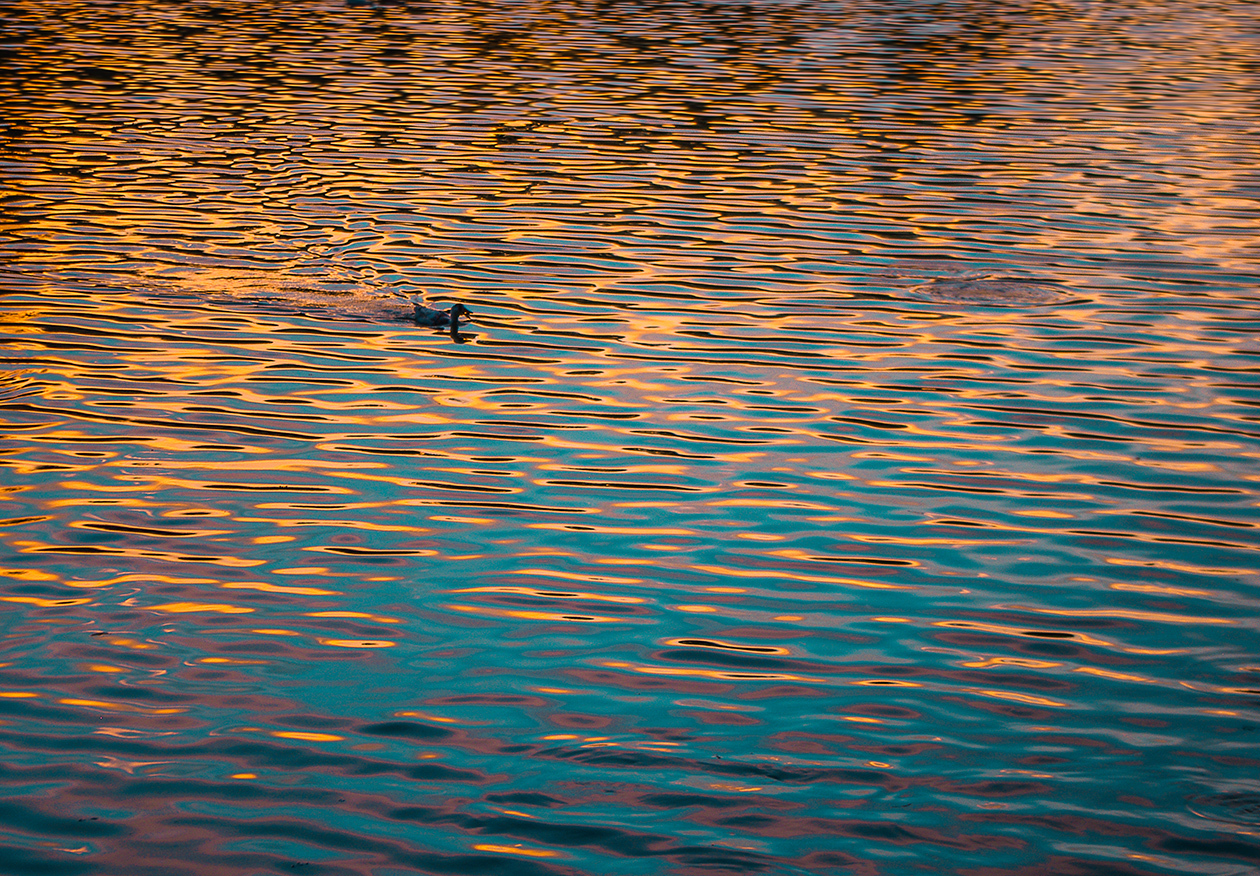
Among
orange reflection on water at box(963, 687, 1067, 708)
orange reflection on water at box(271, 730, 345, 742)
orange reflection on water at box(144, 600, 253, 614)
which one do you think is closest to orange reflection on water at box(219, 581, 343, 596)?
orange reflection on water at box(144, 600, 253, 614)

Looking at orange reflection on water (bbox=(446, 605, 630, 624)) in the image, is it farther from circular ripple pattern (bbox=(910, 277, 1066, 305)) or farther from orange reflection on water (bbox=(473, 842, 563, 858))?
circular ripple pattern (bbox=(910, 277, 1066, 305))

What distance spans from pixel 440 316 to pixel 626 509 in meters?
5.78

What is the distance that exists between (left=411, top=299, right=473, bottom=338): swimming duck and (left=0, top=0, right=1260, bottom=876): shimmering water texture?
15cm

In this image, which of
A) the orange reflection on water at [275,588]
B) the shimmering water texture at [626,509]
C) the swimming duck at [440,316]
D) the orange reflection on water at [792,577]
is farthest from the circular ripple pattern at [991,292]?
the orange reflection on water at [275,588]

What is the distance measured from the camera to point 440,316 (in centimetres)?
1681

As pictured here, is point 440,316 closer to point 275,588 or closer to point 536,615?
point 275,588

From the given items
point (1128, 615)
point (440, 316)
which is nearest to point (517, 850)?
point (1128, 615)

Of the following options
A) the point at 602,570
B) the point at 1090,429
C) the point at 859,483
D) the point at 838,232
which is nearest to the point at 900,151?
the point at 838,232

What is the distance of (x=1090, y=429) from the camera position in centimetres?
1385

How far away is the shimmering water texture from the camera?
7.93 m

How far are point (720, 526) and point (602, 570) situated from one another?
1.33 m

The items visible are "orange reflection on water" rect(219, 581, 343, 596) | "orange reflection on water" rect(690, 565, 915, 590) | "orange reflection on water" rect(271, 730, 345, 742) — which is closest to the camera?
"orange reflection on water" rect(271, 730, 345, 742)

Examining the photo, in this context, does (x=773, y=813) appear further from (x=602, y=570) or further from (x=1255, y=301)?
(x=1255, y=301)

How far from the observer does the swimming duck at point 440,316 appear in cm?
1658
